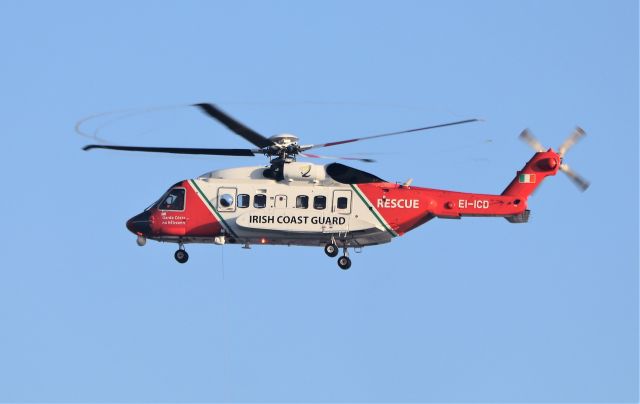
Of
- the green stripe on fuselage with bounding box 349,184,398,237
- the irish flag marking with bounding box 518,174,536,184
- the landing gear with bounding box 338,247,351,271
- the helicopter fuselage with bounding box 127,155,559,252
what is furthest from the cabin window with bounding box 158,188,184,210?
the irish flag marking with bounding box 518,174,536,184

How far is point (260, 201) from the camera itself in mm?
40250

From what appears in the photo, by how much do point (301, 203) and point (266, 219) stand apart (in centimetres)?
106

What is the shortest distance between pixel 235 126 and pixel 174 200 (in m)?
4.49

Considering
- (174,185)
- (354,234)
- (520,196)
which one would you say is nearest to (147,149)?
(174,185)

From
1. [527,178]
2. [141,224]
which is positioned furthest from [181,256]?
A: [527,178]

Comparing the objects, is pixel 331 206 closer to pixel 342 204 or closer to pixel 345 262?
pixel 342 204

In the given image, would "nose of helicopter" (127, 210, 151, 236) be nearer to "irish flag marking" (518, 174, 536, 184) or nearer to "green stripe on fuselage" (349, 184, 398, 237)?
"green stripe on fuselage" (349, 184, 398, 237)

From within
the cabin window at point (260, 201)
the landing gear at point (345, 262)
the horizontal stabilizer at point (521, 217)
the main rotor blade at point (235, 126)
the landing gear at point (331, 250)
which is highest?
the main rotor blade at point (235, 126)

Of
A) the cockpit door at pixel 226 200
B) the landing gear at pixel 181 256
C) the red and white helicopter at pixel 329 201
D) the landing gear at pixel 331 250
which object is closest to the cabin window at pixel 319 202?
the red and white helicopter at pixel 329 201

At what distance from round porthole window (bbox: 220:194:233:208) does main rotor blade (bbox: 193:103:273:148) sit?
5.91ft

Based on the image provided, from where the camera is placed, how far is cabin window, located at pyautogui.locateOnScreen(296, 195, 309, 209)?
39925mm

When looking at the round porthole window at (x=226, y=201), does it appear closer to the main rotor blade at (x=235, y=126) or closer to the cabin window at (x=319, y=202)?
the main rotor blade at (x=235, y=126)

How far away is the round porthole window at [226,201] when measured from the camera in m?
40.6

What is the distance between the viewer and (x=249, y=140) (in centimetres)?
3934
